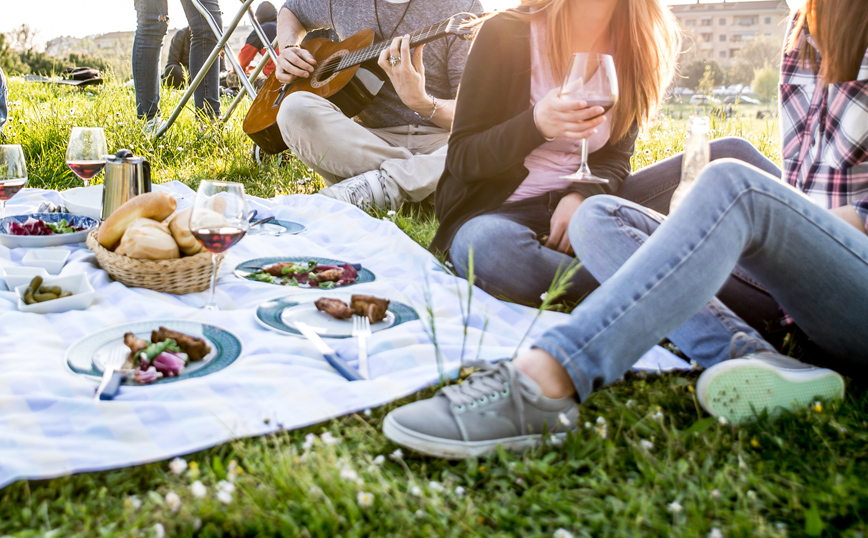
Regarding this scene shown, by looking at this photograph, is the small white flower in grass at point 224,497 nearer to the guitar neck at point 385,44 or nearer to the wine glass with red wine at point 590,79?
the wine glass with red wine at point 590,79

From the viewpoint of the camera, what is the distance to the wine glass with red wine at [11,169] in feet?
7.13

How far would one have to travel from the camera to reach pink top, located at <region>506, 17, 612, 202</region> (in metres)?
2.22

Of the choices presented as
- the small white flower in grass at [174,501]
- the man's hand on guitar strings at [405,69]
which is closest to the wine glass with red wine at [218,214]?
the small white flower in grass at [174,501]

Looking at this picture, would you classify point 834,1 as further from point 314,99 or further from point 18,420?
point 314,99

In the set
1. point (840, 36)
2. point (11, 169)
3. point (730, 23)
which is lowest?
point (11, 169)

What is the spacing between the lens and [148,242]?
1.97 metres

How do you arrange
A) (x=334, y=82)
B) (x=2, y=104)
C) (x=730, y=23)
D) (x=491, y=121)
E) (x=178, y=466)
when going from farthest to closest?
(x=730, y=23) → (x=2, y=104) → (x=334, y=82) → (x=491, y=121) → (x=178, y=466)

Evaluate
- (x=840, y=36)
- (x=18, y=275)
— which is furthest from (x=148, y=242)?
(x=840, y=36)

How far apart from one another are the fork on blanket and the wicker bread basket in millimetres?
Answer: 533

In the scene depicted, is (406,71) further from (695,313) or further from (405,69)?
(695,313)

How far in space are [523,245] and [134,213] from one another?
1.22 metres

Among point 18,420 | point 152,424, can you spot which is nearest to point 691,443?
point 152,424

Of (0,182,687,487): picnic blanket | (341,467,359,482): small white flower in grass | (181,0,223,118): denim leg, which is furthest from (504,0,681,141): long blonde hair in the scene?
(181,0,223,118): denim leg

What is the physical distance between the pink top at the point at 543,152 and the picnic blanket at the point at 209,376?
423 mm
